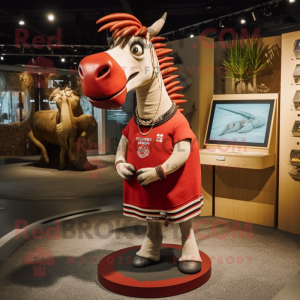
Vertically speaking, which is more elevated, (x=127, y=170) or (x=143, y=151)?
(x=143, y=151)

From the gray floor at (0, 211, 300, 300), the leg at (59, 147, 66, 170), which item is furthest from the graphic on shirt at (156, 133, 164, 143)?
the leg at (59, 147, 66, 170)

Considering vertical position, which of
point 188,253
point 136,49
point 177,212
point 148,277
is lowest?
point 148,277

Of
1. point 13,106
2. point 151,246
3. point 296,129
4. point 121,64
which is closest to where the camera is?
point 121,64

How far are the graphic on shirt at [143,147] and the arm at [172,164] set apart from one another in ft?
0.39

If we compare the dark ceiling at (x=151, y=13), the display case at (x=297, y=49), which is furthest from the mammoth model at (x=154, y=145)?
the dark ceiling at (x=151, y=13)

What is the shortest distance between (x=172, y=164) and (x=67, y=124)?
556 cm

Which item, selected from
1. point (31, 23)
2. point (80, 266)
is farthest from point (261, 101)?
point (31, 23)

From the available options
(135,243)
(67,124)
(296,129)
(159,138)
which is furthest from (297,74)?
(67,124)

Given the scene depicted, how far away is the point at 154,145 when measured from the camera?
2.25 metres

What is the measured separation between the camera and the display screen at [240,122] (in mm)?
3570

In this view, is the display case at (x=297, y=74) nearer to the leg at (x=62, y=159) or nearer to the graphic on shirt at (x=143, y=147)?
the graphic on shirt at (x=143, y=147)

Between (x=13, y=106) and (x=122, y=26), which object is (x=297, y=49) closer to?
(x=122, y=26)

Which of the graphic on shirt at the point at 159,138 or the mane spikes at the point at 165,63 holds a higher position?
the mane spikes at the point at 165,63

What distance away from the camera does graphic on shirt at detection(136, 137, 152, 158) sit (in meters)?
2.26
